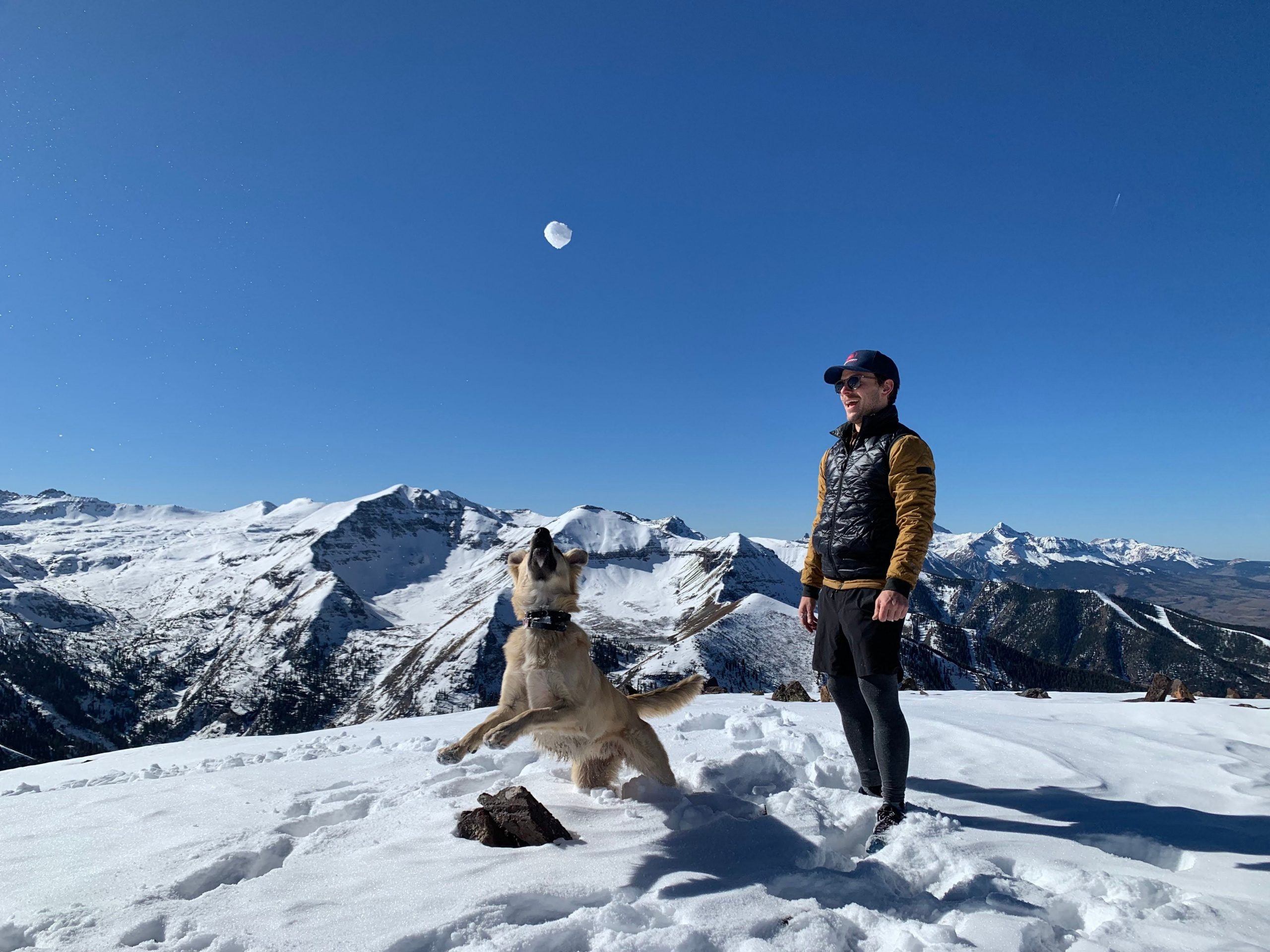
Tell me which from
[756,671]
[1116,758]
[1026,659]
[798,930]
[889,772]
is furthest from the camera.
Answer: [1026,659]

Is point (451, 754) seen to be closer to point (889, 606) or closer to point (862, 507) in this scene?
point (889, 606)

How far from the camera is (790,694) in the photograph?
13.8m

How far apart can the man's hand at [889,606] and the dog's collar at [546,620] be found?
2.57 m

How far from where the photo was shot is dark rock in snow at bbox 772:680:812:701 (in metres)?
13.5

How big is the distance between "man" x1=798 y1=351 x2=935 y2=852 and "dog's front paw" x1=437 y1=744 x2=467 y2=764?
2993mm

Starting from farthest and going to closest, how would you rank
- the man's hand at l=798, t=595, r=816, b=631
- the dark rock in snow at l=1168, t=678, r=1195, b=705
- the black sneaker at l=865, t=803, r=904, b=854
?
the dark rock in snow at l=1168, t=678, r=1195, b=705
the man's hand at l=798, t=595, r=816, b=631
the black sneaker at l=865, t=803, r=904, b=854

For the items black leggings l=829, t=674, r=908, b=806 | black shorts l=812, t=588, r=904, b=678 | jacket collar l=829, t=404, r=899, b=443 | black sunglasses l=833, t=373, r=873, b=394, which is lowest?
black leggings l=829, t=674, r=908, b=806

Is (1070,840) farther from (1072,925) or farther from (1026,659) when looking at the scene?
(1026,659)

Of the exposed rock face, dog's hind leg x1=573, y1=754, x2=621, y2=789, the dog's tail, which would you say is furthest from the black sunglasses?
the exposed rock face

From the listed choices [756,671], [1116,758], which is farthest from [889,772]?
[756,671]

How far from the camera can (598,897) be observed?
3625 mm

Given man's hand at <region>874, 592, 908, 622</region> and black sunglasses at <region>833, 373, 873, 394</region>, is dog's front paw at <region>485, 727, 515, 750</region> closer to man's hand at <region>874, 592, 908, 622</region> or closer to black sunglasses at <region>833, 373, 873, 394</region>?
man's hand at <region>874, 592, 908, 622</region>

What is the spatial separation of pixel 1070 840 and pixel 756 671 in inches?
4612

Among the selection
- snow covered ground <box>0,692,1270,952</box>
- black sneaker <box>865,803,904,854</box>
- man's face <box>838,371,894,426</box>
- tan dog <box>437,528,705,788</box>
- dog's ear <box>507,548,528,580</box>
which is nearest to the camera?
snow covered ground <box>0,692,1270,952</box>
